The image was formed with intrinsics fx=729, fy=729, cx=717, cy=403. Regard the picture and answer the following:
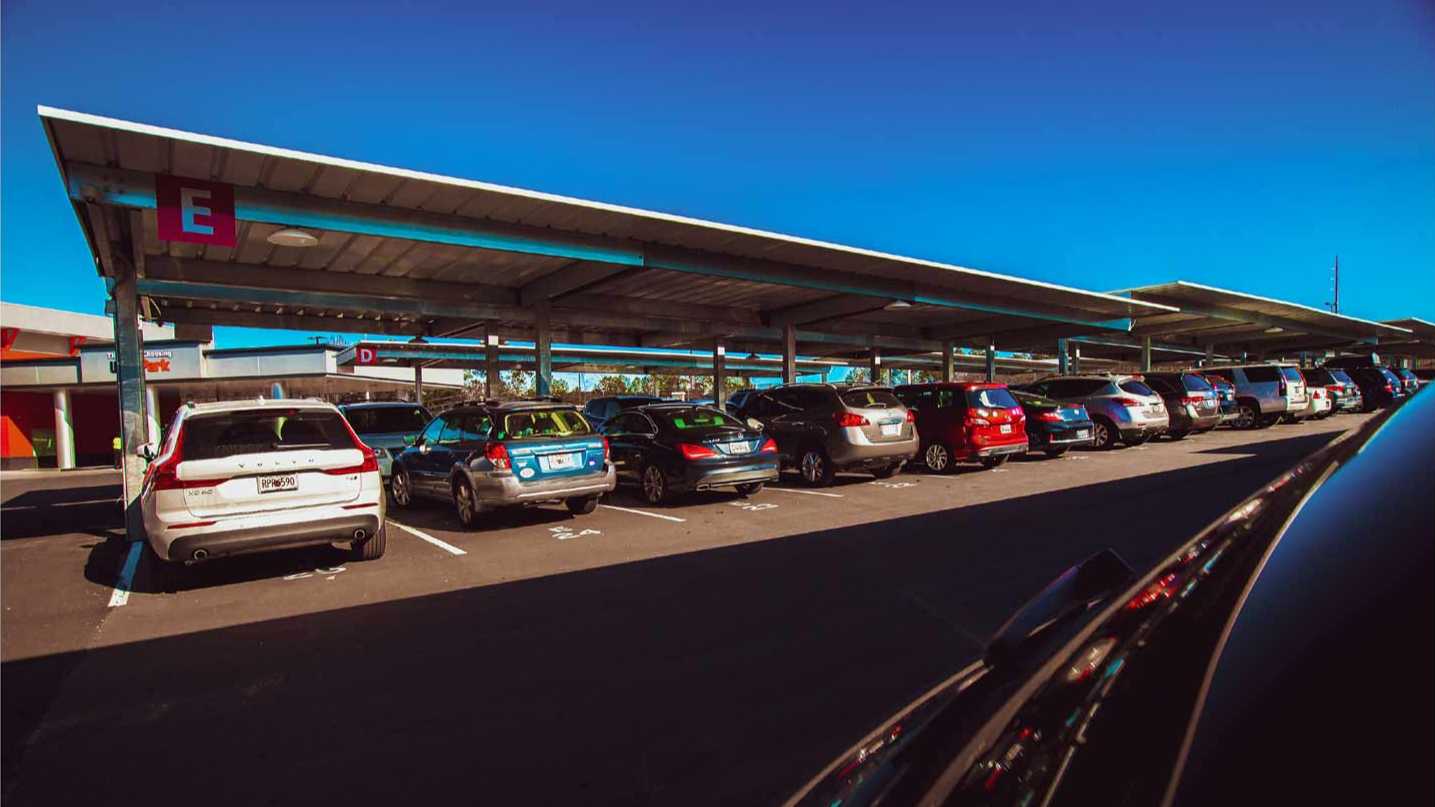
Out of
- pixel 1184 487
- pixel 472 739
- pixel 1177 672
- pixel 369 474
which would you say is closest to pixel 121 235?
pixel 369 474

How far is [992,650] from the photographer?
1769mm

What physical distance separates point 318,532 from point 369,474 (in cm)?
73

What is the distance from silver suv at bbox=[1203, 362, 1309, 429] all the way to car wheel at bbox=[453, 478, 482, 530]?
21.6 metres

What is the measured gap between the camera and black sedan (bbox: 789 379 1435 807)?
819 millimetres

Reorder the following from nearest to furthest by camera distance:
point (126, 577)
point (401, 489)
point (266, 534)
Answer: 1. point (266, 534)
2. point (126, 577)
3. point (401, 489)

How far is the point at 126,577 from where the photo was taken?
7.65 m

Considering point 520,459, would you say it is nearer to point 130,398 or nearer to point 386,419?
point 386,419

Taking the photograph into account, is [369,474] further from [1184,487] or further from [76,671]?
[1184,487]

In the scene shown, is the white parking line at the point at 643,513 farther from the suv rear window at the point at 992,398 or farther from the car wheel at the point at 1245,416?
the car wheel at the point at 1245,416

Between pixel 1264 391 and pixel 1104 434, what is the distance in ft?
26.7

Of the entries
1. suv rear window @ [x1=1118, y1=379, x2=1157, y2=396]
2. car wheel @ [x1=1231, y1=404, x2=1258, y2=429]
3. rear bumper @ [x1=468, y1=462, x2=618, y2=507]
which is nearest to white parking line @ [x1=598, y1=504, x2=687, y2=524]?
rear bumper @ [x1=468, y1=462, x2=618, y2=507]

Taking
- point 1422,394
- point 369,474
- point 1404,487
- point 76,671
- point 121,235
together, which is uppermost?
point 121,235

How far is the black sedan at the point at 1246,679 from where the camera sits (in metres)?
0.82

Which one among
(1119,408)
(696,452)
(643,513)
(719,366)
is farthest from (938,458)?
(719,366)
